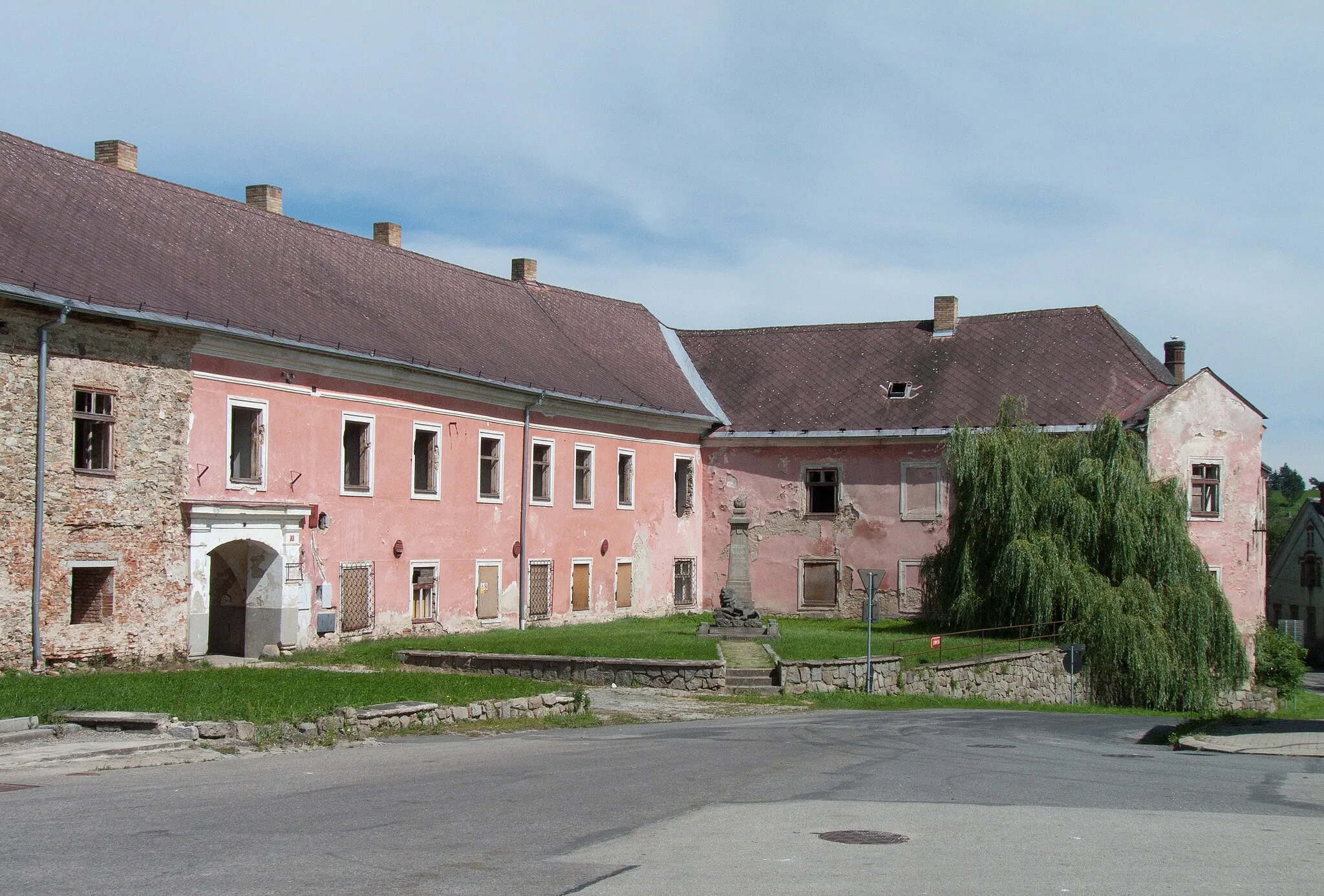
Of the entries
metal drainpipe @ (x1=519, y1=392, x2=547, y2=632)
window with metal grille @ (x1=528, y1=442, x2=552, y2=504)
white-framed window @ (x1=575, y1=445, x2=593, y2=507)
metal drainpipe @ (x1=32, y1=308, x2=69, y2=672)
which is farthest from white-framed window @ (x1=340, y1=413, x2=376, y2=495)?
white-framed window @ (x1=575, y1=445, x2=593, y2=507)

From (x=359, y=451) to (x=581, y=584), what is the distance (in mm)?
8427

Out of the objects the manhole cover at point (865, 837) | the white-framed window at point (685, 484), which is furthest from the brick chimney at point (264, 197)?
the manhole cover at point (865, 837)

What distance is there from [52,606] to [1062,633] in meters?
20.4

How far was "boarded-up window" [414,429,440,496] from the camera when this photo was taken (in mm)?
30188

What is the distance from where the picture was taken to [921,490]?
38594mm

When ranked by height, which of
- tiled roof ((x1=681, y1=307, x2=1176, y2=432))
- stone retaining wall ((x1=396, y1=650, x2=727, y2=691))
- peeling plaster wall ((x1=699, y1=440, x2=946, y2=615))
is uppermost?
tiled roof ((x1=681, y1=307, x2=1176, y2=432))

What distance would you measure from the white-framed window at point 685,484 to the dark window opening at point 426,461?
35.4 feet

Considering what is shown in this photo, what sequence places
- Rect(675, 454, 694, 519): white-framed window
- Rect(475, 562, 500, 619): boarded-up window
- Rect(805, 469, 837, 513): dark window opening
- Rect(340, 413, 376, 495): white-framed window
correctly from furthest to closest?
Rect(675, 454, 694, 519): white-framed window → Rect(805, 469, 837, 513): dark window opening → Rect(475, 562, 500, 619): boarded-up window → Rect(340, 413, 376, 495): white-framed window

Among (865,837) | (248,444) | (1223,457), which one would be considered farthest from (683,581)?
(865,837)

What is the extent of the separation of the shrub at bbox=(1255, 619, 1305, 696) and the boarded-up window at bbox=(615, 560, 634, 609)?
645 inches

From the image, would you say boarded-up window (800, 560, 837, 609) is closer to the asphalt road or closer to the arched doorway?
the arched doorway

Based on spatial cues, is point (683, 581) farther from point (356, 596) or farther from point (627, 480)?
point (356, 596)

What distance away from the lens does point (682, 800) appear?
444 inches

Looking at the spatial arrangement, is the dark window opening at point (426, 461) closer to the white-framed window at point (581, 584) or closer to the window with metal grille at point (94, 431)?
the white-framed window at point (581, 584)
